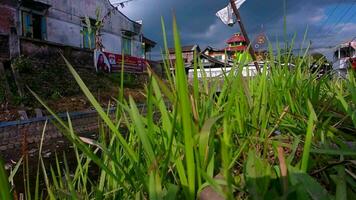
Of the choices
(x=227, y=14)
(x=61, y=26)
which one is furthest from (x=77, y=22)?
(x=227, y=14)

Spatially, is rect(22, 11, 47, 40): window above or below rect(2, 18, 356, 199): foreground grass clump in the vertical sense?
above

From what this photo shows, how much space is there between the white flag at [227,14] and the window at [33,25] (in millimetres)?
14959

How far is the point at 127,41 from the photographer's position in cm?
2406

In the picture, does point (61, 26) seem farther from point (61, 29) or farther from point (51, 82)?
point (51, 82)

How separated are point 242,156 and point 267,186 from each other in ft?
1.11

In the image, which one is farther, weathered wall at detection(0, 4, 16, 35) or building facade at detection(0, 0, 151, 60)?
weathered wall at detection(0, 4, 16, 35)

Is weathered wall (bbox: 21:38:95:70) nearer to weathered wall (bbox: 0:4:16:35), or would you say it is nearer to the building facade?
the building facade

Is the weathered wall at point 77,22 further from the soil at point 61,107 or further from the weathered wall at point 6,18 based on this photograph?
the soil at point 61,107

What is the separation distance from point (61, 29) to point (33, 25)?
1798 mm

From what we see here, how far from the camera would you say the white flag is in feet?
8.06

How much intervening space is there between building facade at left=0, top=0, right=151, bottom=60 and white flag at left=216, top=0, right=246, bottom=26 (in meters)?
8.61

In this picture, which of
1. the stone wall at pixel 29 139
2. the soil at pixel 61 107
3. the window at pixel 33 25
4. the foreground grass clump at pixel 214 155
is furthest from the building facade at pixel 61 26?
the foreground grass clump at pixel 214 155

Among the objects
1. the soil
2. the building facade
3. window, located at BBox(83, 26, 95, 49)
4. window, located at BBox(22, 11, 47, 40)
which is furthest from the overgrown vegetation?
window, located at BBox(83, 26, 95, 49)

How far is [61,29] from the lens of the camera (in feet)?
57.7
